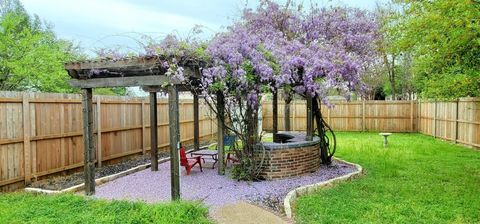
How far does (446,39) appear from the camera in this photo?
6.25m

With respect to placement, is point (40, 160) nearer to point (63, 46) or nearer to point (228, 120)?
point (228, 120)

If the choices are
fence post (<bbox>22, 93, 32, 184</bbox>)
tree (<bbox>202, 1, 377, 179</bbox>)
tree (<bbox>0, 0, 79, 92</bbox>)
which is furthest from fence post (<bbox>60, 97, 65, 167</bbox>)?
→ tree (<bbox>0, 0, 79, 92</bbox>)

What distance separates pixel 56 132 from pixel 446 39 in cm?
772

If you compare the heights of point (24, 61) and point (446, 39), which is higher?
point (24, 61)

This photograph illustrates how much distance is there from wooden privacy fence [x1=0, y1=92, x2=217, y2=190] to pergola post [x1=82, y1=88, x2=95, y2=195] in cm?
153

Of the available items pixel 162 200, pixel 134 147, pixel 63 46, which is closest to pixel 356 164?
pixel 162 200

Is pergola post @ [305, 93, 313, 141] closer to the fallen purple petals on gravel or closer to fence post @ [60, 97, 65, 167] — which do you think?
the fallen purple petals on gravel

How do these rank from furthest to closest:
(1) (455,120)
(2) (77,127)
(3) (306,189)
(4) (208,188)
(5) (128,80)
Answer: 1. (1) (455,120)
2. (2) (77,127)
3. (4) (208,188)
4. (3) (306,189)
5. (5) (128,80)

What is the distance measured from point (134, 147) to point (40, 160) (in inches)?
133

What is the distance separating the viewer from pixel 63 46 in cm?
1736

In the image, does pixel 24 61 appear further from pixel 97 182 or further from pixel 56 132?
pixel 97 182

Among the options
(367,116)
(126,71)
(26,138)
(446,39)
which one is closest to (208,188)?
(126,71)

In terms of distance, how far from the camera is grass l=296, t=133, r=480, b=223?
17.4ft

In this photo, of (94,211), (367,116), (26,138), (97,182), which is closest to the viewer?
(94,211)
